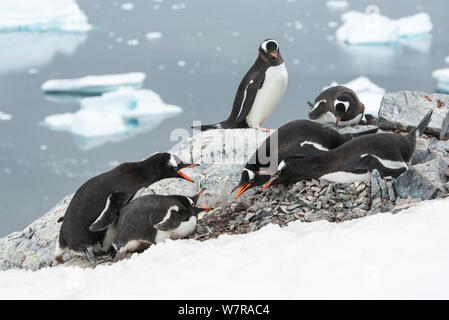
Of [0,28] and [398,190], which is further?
[0,28]

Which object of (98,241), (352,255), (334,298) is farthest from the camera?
(98,241)

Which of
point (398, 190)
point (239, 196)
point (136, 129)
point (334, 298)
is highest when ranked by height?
point (334, 298)

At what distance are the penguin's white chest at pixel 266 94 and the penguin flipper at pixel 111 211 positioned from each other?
5.73ft

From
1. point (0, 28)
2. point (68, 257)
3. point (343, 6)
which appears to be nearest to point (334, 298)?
point (68, 257)

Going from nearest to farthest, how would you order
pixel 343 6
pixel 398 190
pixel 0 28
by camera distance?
pixel 398 190 < pixel 0 28 < pixel 343 6

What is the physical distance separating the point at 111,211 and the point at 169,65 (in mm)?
10020

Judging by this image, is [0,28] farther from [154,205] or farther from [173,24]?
[154,205]

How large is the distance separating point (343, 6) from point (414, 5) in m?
1.90

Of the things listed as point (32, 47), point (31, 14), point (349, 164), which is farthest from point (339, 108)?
point (32, 47)

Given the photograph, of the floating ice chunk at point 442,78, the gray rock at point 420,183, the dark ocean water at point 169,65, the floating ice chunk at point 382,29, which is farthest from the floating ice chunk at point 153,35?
the gray rock at point 420,183

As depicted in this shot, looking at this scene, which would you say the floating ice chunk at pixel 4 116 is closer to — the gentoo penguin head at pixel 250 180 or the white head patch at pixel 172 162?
the white head patch at pixel 172 162

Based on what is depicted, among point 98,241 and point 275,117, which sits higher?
point 98,241

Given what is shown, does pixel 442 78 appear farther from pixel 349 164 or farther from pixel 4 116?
pixel 349 164

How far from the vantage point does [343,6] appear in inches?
609
